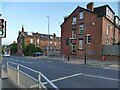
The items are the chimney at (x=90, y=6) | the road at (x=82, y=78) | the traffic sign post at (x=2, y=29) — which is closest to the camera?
the traffic sign post at (x=2, y=29)

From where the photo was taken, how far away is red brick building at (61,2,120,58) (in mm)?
37406

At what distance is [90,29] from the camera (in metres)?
39.1

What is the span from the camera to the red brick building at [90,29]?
3741cm

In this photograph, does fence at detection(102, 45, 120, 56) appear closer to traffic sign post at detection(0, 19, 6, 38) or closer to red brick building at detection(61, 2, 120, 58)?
red brick building at detection(61, 2, 120, 58)

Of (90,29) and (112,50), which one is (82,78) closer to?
(112,50)

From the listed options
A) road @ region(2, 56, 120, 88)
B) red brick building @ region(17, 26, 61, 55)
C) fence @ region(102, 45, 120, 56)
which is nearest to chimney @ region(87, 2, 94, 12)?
fence @ region(102, 45, 120, 56)

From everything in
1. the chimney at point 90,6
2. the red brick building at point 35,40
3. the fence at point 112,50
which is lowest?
the fence at point 112,50

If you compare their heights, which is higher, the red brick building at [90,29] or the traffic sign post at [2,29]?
the red brick building at [90,29]

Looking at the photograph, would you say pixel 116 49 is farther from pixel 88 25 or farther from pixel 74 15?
pixel 74 15

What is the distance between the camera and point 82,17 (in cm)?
4128

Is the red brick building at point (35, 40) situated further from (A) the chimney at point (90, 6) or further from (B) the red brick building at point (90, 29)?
(A) the chimney at point (90, 6)

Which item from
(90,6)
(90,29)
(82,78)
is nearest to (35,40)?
(90,6)

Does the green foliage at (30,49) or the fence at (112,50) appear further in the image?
the green foliage at (30,49)

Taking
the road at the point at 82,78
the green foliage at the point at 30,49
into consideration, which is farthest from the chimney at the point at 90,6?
the green foliage at the point at 30,49
